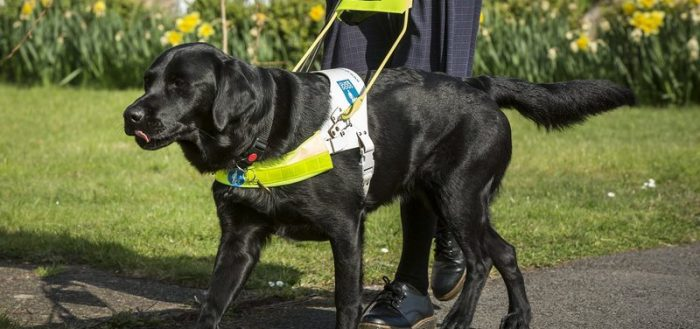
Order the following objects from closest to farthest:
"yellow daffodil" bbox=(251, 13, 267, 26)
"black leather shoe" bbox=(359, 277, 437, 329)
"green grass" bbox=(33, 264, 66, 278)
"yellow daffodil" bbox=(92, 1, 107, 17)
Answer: "black leather shoe" bbox=(359, 277, 437, 329) → "green grass" bbox=(33, 264, 66, 278) → "yellow daffodil" bbox=(251, 13, 267, 26) → "yellow daffodil" bbox=(92, 1, 107, 17)

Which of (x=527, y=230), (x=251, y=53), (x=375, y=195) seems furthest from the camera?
(x=251, y=53)

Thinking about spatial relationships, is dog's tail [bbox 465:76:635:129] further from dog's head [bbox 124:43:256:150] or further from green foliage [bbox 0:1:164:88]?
green foliage [bbox 0:1:164:88]

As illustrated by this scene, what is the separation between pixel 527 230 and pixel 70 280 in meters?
2.50

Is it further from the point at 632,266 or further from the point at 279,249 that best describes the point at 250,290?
the point at 632,266

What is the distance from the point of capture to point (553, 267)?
211 inches

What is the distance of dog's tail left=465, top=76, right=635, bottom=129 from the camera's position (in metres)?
4.30

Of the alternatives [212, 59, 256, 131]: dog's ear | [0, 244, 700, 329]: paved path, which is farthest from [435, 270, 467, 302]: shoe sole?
[212, 59, 256, 131]: dog's ear

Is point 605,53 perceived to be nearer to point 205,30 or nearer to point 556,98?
point 205,30

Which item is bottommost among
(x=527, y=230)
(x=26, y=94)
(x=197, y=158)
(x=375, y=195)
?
(x=26, y=94)

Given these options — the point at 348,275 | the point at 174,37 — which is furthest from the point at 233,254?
the point at 174,37

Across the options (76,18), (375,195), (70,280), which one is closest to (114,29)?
(76,18)

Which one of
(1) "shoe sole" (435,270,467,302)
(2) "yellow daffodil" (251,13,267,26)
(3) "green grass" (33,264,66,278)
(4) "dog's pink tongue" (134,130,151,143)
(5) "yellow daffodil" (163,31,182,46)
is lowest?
(5) "yellow daffodil" (163,31,182,46)

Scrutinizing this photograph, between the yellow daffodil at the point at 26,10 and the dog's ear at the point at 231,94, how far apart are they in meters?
7.01

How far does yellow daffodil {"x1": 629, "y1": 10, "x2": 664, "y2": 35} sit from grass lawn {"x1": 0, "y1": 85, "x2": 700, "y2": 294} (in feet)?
2.86
